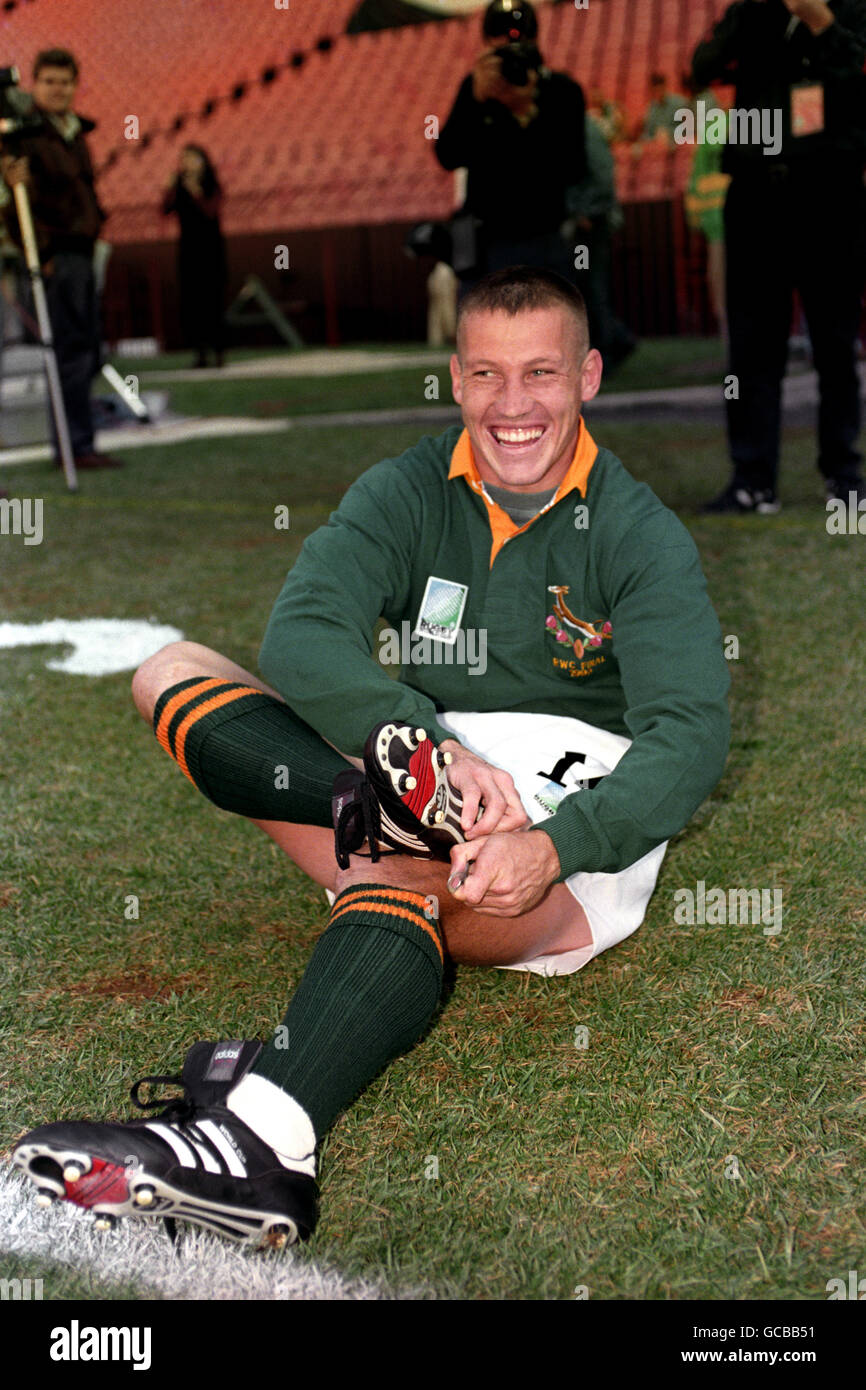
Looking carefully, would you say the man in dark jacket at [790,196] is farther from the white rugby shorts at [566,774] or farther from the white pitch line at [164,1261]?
the white pitch line at [164,1261]

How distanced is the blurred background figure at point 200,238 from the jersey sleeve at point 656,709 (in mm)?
13203

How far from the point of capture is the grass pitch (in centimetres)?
152

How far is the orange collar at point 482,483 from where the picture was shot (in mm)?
2152

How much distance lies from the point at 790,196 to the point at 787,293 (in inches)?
13.4

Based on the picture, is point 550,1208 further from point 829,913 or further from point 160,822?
point 160,822

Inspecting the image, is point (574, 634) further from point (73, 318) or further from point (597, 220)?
point (597, 220)

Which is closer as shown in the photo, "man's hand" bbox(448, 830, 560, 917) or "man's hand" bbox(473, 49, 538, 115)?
"man's hand" bbox(448, 830, 560, 917)

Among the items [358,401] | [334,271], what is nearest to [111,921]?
[358,401]

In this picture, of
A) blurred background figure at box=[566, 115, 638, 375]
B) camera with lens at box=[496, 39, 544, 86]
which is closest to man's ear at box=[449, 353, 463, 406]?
camera with lens at box=[496, 39, 544, 86]

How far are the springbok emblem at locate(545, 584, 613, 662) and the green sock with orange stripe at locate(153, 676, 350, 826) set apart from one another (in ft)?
1.31

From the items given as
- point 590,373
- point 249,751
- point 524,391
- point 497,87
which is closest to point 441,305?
point 497,87

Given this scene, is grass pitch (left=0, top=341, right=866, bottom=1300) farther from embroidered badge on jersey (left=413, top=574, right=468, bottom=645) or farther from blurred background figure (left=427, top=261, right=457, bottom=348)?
blurred background figure (left=427, top=261, right=457, bottom=348)
